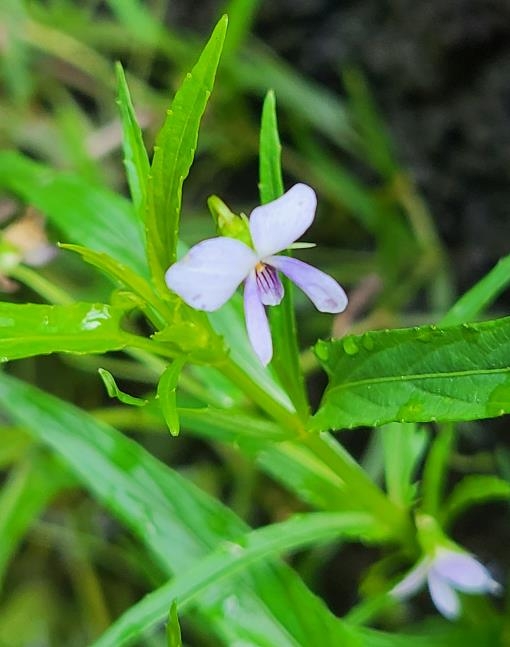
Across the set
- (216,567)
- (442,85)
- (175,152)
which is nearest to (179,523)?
(216,567)

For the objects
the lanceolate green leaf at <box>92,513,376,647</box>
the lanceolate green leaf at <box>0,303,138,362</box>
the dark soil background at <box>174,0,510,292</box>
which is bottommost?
the lanceolate green leaf at <box>92,513,376,647</box>

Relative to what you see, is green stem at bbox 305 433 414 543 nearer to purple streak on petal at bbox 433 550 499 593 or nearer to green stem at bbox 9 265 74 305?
purple streak on petal at bbox 433 550 499 593

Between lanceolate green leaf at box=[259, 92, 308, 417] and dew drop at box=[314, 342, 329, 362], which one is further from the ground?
lanceolate green leaf at box=[259, 92, 308, 417]

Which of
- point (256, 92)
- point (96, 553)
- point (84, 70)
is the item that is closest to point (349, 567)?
point (96, 553)

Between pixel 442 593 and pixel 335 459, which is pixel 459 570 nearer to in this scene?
pixel 442 593

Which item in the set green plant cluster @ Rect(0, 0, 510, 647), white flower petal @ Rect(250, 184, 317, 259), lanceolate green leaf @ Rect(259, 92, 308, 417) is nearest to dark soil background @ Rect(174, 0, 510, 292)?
green plant cluster @ Rect(0, 0, 510, 647)

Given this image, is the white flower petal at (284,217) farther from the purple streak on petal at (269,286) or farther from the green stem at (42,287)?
the green stem at (42,287)
